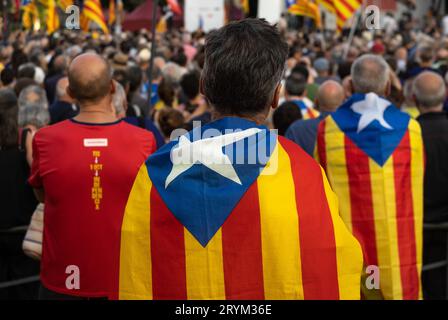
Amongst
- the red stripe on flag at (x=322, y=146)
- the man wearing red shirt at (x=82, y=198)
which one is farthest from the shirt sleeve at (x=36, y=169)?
the red stripe on flag at (x=322, y=146)

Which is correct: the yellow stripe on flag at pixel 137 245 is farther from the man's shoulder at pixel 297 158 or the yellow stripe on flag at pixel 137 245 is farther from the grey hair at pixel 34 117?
the grey hair at pixel 34 117

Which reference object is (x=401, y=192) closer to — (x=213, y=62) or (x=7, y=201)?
(x=7, y=201)

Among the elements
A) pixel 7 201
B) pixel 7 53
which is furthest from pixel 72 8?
pixel 7 53

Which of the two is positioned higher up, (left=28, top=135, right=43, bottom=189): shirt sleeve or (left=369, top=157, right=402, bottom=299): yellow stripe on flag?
(left=28, top=135, right=43, bottom=189): shirt sleeve

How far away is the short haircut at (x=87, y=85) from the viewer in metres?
4.31

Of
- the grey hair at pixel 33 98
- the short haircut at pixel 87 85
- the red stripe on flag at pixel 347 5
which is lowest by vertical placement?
the grey hair at pixel 33 98

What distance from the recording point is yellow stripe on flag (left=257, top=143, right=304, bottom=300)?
2539 mm

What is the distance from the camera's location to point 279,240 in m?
2.54

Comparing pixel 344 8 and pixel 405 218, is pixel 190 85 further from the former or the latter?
pixel 344 8

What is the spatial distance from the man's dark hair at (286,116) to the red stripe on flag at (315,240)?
392 centimetres

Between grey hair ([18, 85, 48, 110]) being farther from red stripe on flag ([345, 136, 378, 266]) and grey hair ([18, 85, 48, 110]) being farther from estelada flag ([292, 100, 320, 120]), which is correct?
red stripe on flag ([345, 136, 378, 266])

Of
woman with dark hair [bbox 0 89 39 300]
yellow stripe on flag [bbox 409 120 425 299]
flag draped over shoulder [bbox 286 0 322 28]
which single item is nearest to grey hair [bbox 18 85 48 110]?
woman with dark hair [bbox 0 89 39 300]
